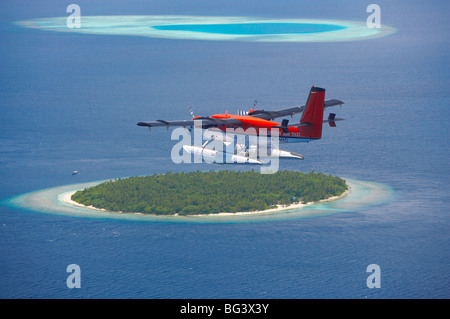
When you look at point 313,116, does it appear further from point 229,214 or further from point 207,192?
point 207,192

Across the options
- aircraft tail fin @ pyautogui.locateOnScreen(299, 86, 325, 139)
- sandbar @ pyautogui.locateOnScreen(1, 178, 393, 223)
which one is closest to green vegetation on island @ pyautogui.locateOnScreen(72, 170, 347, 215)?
sandbar @ pyautogui.locateOnScreen(1, 178, 393, 223)

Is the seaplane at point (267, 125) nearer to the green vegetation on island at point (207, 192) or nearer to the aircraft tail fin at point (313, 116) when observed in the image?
the aircraft tail fin at point (313, 116)

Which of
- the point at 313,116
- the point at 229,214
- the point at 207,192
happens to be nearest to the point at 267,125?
the point at 313,116

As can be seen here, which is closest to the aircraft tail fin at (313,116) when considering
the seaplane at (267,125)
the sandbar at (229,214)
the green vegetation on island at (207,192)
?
the seaplane at (267,125)

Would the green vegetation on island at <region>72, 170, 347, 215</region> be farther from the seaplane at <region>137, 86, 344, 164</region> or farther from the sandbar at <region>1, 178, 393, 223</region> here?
the seaplane at <region>137, 86, 344, 164</region>

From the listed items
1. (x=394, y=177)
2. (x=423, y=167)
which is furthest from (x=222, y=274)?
(x=423, y=167)

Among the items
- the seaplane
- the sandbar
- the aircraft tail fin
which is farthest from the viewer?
the sandbar
